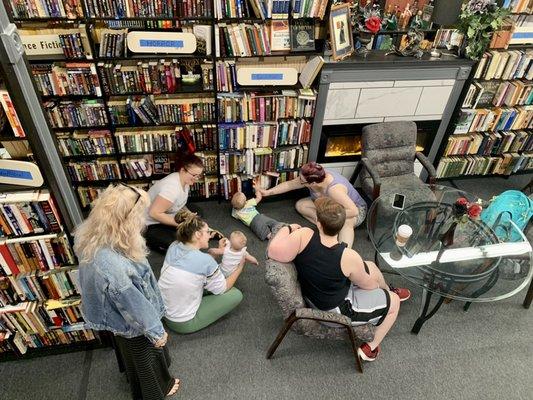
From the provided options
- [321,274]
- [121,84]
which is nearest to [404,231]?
[321,274]

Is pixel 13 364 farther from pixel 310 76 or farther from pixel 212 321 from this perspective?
pixel 310 76

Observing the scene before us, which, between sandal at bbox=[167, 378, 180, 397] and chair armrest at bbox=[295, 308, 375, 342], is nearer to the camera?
chair armrest at bbox=[295, 308, 375, 342]

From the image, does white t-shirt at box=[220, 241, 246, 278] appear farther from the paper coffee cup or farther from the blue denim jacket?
the paper coffee cup

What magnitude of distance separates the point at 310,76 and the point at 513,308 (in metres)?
2.49

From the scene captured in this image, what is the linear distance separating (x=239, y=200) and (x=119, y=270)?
1.99 metres

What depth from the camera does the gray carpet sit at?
2451 millimetres

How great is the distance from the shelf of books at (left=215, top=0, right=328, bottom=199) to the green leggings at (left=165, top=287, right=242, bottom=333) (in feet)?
4.60

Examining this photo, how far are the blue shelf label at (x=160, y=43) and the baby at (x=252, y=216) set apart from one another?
1.39 meters

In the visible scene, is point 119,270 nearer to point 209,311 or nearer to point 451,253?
point 209,311

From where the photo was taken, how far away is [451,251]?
2.79m

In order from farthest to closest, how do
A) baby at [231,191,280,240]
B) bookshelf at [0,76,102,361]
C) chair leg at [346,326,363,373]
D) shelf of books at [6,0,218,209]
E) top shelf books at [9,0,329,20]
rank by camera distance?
baby at [231,191,280,240] < shelf of books at [6,0,218,209] < top shelf books at [9,0,329,20] < chair leg at [346,326,363,373] < bookshelf at [0,76,102,361]

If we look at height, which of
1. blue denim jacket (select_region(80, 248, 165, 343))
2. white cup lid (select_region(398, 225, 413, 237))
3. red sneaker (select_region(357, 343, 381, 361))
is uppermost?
blue denim jacket (select_region(80, 248, 165, 343))

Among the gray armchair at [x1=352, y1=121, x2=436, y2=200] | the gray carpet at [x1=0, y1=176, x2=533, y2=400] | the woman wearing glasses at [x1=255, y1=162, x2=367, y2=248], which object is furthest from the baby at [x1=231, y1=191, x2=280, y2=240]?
the gray armchair at [x1=352, y1=121, x2=436, y2=200]

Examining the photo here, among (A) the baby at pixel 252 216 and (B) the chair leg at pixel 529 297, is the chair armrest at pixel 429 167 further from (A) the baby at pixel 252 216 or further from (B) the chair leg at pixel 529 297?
(A) the baby at pixel 252 216
